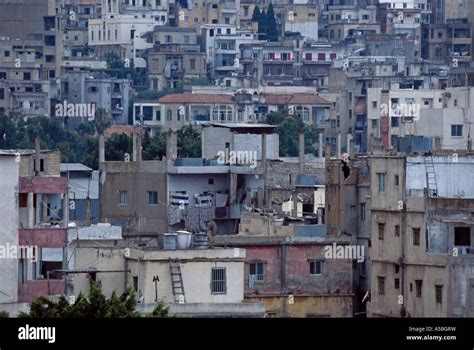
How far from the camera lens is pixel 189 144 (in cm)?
5828

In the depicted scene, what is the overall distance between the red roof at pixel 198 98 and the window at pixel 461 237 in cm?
6846

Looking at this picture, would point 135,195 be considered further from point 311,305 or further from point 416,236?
point 416,236

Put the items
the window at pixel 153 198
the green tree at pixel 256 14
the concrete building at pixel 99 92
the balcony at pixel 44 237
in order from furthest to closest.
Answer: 1. the green tree at pixel 256 14
2. the concrete building at pixel 99 92
3. the window at pixel 153 198
4. the balcony at pixel 44 237

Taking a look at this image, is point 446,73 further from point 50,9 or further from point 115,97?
point 50,9

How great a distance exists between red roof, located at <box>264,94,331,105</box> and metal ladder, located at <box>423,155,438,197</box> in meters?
68.6

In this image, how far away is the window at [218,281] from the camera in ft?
79.5

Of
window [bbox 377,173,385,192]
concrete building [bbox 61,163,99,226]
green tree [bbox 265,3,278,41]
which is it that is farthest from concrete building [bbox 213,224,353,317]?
green tree [bbox 265,3,278,41]

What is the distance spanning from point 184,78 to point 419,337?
107 m

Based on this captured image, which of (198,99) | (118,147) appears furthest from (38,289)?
(198,99)

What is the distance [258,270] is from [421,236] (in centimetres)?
203

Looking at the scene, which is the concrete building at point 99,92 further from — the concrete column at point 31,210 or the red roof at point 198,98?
the concrete column at point 31,210

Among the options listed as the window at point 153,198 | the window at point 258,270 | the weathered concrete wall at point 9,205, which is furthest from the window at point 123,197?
the weathered concrete wall at point 9,205

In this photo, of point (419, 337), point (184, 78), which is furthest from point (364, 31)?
point (419, 337)

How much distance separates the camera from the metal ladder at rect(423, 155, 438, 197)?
29312 millimetres
